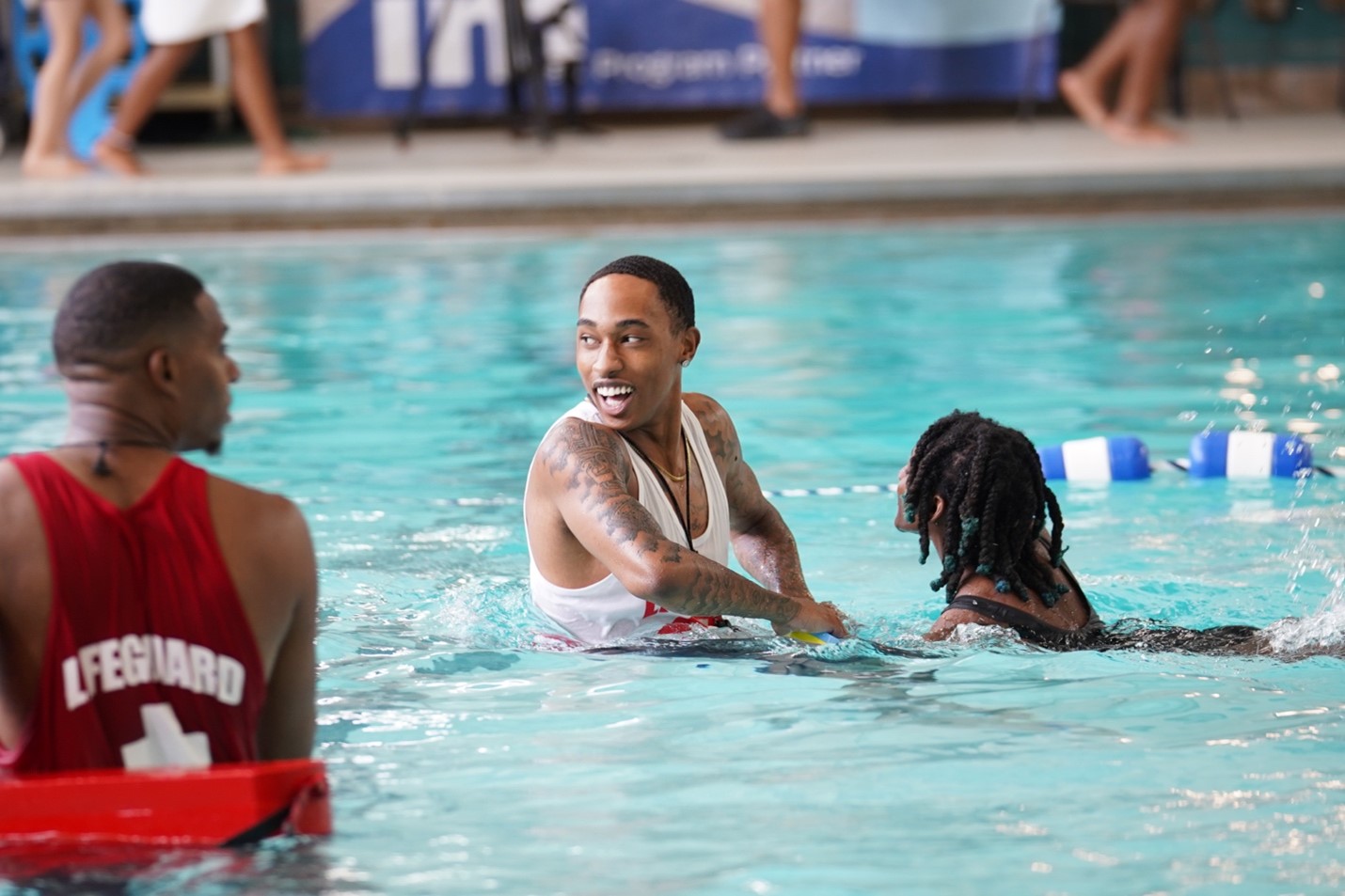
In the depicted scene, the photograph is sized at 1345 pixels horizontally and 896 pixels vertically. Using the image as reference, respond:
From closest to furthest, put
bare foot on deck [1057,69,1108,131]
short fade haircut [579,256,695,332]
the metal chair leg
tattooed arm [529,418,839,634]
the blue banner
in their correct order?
tattooed arm [529,418,839,634] < short fade haircut [579,256,695,332] < bare foot on deck [1057,69,1108,131] < the metal chair leg < the blue banner

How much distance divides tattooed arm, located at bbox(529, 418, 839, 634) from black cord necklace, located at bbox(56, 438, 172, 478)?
4.43 feet

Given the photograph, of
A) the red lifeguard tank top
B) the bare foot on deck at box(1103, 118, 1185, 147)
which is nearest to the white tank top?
the red lifeguard tank top

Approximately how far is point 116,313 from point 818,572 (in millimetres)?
3123

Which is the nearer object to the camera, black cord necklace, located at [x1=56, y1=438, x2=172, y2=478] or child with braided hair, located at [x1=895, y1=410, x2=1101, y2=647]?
black cord necklace, located at [x1=56, y1=438, x2=172, y2=478]

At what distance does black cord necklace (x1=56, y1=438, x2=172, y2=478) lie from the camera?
2.71 meters

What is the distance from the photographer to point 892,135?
1374 centimetres

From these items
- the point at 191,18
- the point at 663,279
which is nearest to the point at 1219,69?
the point at 191,18

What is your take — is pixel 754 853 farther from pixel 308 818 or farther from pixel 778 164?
pixel 778 164

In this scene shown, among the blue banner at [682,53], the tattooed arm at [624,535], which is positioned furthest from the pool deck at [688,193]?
the tattooed arm at [624,535]

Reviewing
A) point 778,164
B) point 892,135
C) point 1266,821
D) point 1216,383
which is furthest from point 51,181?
point 1266,821

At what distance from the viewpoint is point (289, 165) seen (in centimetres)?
1186

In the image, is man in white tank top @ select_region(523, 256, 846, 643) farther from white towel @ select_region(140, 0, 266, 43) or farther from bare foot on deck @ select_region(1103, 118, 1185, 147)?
bare foot on deck @ select_region(1103, 118, 1185, 147)

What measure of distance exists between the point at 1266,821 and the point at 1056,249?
24.8 feet

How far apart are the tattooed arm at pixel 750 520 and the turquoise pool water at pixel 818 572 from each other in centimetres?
29
